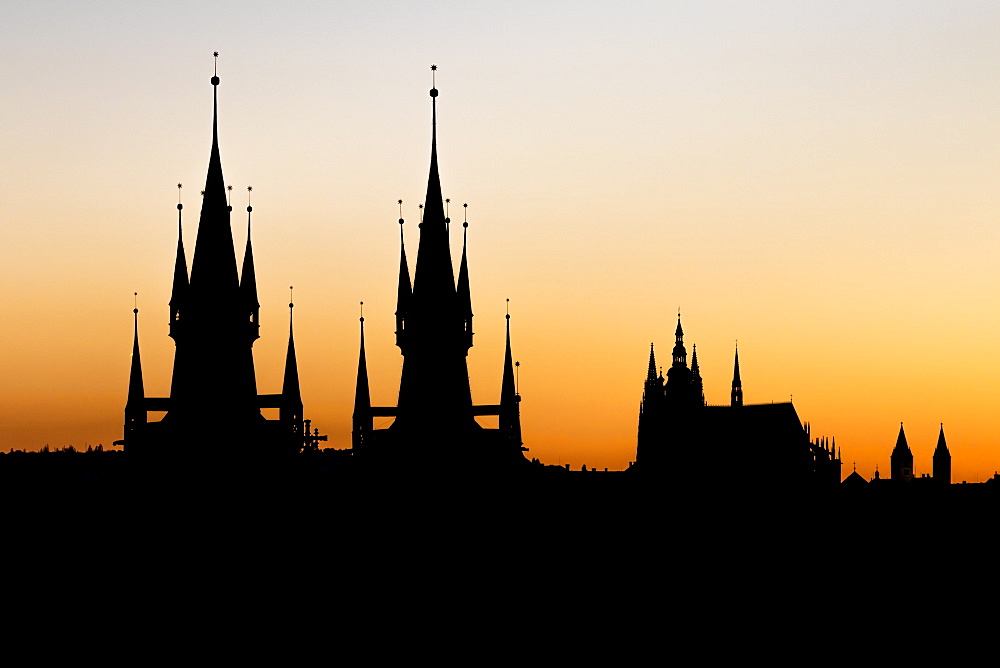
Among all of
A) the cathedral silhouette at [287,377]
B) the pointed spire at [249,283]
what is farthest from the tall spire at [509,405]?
the pointed spire at [249,283]

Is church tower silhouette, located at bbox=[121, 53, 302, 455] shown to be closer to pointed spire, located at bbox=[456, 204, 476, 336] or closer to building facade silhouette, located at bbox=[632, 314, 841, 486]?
pointed spire, located at bbox=[456, 204, 476, 336]

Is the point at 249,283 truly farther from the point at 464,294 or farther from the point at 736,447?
the point at 736,447

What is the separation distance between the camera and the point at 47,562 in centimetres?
8944

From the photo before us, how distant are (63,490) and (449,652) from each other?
3556cm

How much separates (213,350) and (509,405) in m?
30.9

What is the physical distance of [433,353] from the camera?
91.1m

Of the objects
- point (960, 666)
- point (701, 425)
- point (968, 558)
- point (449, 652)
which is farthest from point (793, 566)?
point (701, 425)

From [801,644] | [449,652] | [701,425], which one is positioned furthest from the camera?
[701,425]

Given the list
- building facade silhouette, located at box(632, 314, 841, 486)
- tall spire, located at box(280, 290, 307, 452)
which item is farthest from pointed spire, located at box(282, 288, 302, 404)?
building facade silhouette, located at box(632, 314, 841, 486)

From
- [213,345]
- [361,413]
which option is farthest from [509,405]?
[213,345]

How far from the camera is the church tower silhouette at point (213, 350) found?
8575 cm

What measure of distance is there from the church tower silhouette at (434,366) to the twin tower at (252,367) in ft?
0.16

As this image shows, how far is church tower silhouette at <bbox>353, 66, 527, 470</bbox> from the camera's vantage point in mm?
90875

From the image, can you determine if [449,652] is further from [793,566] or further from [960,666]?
[793,566]
